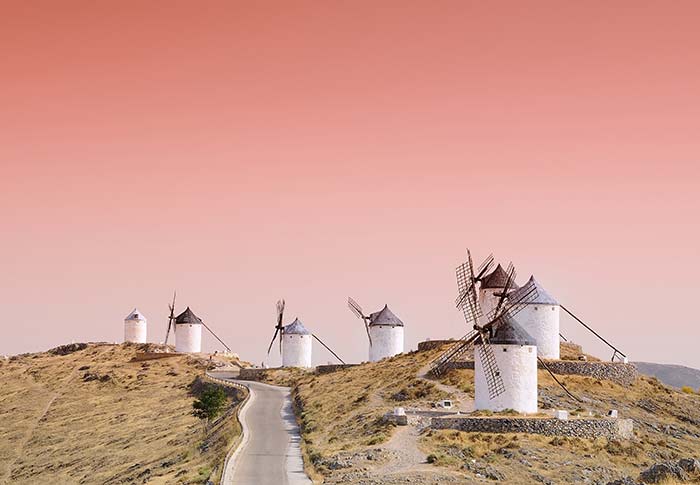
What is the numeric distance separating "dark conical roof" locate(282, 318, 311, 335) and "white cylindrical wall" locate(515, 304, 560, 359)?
35.8 m

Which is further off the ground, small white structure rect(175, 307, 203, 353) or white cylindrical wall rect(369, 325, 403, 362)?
small white structure rect(175, 307, 203, 353)

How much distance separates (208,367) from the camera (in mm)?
105875

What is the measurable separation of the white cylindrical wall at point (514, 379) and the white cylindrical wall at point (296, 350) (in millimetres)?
47624

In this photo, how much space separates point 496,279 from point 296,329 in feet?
125

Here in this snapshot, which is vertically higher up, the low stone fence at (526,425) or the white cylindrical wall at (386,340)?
the white cylindrical wall at (386,340)

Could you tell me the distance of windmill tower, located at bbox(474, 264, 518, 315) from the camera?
216 feet

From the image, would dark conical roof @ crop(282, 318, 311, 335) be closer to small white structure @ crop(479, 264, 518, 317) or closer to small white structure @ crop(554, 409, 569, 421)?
small white structure @ crop(479, 264, 518, 317)

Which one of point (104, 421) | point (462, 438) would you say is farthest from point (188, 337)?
point (462, 438)

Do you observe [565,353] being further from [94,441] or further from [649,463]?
[94,441]

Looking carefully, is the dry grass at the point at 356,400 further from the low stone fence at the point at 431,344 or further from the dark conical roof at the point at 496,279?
the dark conical roof at the point at 496,279

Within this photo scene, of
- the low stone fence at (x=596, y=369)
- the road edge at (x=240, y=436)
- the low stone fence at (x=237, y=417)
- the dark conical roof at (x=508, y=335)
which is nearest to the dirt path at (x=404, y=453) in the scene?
the road edge at (x=240, y=436)

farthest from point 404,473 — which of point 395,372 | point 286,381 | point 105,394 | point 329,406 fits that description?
point 105,394

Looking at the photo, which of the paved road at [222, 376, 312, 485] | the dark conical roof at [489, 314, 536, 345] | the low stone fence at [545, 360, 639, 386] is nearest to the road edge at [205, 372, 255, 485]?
the paved road at [222, 376, 312, 485]

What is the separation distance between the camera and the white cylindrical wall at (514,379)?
52562 millimetres
